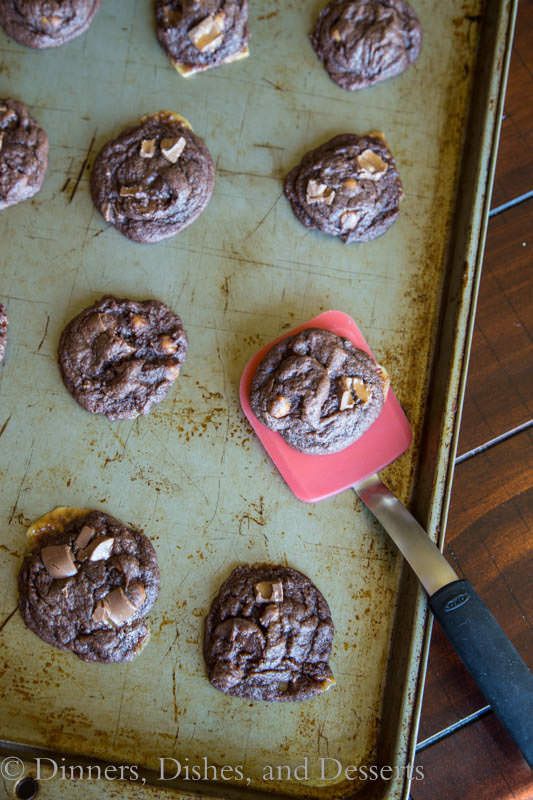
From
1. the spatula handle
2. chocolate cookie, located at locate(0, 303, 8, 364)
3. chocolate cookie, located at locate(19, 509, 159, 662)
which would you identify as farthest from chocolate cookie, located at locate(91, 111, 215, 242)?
the spatula handle

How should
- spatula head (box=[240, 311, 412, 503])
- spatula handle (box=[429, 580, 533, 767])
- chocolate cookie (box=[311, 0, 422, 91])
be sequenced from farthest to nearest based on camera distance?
1. chocolate cookie (box=[311, 0, 422, 91])
2. spatula head (box=[240, 311, 412, 503])
3. spatula handle (box=[429, 580, 533, 767])

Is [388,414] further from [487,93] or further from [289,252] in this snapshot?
[487,93]

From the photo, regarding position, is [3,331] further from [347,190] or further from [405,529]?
[405,529]

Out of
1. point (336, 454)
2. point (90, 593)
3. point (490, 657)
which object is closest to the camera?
point (490, 657)

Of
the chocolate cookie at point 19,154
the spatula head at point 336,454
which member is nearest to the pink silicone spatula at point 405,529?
the spatula head at point 336,454

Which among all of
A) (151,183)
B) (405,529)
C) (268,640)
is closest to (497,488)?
(405,529)

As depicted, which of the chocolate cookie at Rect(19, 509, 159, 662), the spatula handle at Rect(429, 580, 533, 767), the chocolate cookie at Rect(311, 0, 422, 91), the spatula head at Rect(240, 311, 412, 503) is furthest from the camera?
the chocolate cookie at Rect(311, 0, 422, 91)

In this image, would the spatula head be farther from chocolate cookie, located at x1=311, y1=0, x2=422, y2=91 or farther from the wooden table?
chocolate cookie, located at x1=311, y1=0, x2=422, y2=91
